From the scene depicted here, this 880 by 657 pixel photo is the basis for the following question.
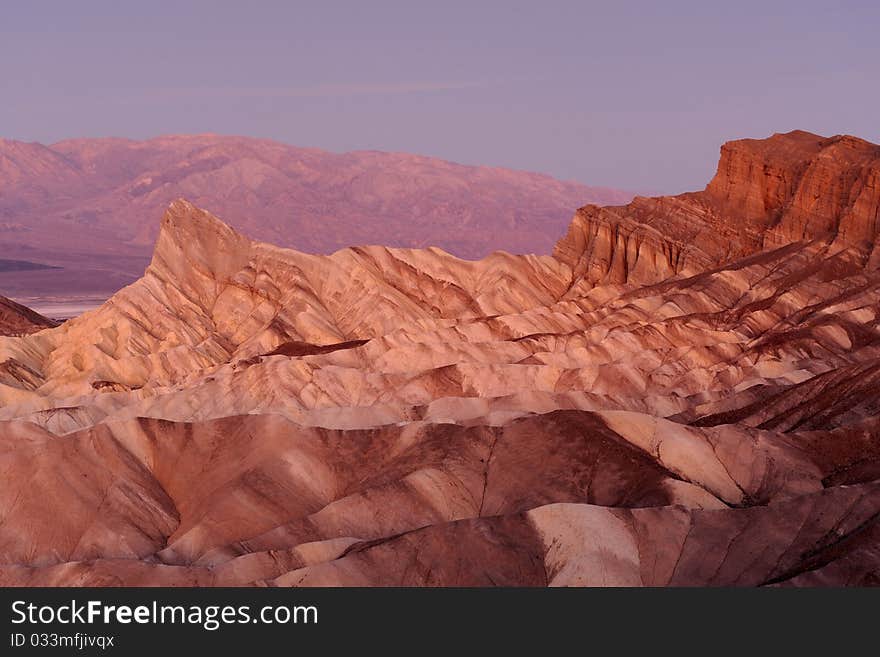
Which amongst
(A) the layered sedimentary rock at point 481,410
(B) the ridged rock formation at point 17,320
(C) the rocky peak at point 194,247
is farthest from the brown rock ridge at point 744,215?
(B) the ridged rock formation at point 17,320

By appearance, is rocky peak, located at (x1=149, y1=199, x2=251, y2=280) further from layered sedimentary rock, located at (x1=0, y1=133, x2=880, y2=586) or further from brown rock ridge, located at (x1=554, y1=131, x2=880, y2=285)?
brown rock ridge, located at (x1=554, y1=131, x2=880, y2=285)

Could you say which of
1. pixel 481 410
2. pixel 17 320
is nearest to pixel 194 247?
pixel 17 320

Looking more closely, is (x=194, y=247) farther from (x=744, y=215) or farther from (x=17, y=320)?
(x=744, y=215)

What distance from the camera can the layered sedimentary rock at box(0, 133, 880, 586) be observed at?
39.0m

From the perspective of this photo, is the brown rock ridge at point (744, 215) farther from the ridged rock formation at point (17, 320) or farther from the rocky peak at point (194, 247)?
the ridged rock formation at point (17, 320)

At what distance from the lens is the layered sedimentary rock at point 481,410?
3900cm

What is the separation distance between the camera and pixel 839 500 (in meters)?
39.6

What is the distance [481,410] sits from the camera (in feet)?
197

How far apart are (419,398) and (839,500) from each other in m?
29.6

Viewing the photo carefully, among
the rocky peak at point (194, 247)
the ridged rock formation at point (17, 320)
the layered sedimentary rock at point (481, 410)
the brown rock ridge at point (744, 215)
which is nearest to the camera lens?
the layered sedimentary rock at point (481, 410)

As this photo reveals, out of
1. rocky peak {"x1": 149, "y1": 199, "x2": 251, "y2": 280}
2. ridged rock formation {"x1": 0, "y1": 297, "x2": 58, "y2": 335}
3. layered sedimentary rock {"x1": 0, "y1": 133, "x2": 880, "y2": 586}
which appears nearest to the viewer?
layered sedimentary rock {"x1": 0, "y1": 133, "x2": 880, "y2": 586}

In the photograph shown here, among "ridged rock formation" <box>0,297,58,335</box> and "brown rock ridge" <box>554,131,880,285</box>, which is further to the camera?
"ridged rock formation" <box>0,297,58,335</box>

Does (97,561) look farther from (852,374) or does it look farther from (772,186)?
(772,186)

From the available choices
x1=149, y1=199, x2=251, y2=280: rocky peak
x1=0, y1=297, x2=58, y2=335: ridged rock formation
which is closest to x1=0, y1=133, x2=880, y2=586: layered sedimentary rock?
x1=149, y1=199, x2=251, y2=280: rocky peak
